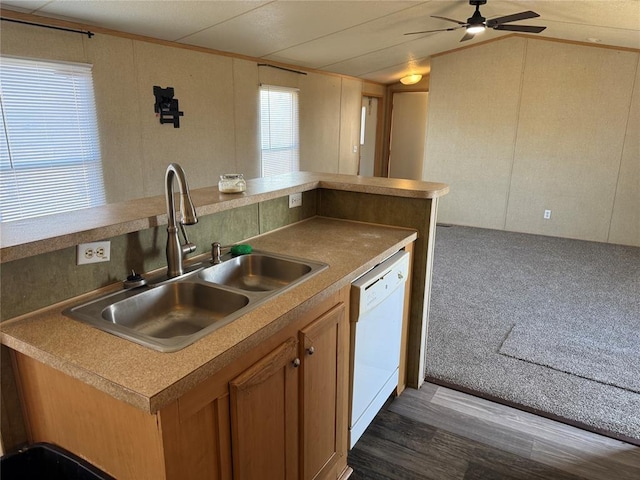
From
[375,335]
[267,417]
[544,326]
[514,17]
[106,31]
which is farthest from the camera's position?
[514,17]

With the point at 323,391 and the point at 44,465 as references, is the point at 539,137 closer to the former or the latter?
the point at 323,391

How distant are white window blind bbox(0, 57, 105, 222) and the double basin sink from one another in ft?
8.28

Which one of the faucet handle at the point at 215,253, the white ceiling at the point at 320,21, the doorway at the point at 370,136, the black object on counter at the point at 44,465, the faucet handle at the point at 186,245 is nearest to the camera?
the black object on counter at the point at 44,465

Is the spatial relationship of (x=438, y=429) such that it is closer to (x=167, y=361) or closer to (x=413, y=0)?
(x=167, y=361)

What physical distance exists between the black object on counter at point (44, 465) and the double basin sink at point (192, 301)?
1.12 ft

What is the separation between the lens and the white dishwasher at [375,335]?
1811mm

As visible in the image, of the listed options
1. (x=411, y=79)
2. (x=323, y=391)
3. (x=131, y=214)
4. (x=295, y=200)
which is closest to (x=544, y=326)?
(x=295, y=200)

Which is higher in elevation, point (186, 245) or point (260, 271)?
point (186, 245)

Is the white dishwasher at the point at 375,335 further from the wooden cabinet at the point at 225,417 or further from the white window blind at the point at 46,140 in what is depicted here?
the white window blind at the point at 46,140

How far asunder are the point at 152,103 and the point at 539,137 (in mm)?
5042

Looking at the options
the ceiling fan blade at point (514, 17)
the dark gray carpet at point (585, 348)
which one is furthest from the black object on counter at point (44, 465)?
the ceiling fan blade at point (514, 17)

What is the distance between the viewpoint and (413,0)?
→ 3.93 m

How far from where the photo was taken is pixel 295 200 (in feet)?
8.02

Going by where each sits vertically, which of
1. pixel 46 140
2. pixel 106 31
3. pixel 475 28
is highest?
pixel 475 28
